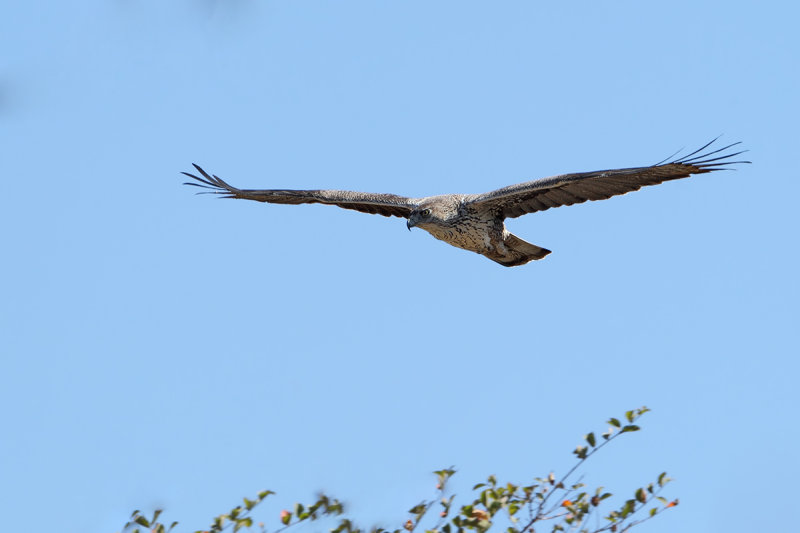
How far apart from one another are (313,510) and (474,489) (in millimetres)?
876

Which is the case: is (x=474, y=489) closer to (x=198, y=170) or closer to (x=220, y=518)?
(x=220, y=518)

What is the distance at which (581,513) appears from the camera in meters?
5.53

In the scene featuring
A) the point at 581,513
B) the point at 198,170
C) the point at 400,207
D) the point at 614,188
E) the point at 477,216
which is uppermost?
the point at 198,170

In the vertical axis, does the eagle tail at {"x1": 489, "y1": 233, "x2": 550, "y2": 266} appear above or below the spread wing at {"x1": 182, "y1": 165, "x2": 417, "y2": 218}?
below

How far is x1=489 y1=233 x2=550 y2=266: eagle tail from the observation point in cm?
1152

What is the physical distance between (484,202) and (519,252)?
0.91m

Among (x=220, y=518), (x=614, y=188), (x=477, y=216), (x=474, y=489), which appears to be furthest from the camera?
(x=477, y=216)

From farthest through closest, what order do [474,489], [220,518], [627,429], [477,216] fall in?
[477,216]
[627,429]
[474,489]
[220,518]

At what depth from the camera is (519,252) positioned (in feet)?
38.2

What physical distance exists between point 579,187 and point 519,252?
4.59 ft

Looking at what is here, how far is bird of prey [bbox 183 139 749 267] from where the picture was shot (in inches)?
402

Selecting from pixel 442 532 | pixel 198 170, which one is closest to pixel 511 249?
pixel 198 170

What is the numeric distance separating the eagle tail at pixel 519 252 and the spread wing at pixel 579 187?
35cm

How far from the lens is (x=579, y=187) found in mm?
10484
